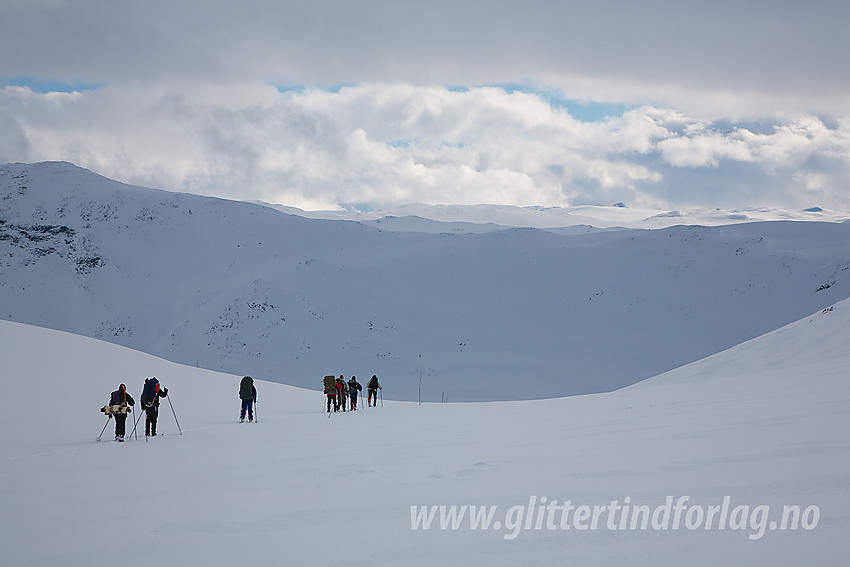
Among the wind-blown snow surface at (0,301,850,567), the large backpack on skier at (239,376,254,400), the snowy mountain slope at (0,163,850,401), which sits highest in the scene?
the snowy mountain slope at (0,163,850,401)

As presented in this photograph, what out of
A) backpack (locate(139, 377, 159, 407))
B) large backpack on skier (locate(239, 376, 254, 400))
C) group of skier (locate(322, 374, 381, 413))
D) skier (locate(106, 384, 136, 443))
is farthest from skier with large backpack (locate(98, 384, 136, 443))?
group of skier (locate(322, 374, 381, 413))

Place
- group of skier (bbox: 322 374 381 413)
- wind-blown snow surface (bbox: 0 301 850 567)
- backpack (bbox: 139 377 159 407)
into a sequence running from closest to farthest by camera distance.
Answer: wind-blown snow surface (bbox: 0 301 850 567) → backpack (bbox: 139 377 159 407) → group of skier (bbox: 322 374 381 413)

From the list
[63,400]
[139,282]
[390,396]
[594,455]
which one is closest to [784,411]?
[594,455]

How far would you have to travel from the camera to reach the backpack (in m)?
14.0

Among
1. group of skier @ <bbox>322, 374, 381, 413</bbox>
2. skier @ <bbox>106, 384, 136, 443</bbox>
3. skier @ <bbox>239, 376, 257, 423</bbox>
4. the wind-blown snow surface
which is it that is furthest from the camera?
group of skier @ <bbox>322, 374, 381, 413</bbox>

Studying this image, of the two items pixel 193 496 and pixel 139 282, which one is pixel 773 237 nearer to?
pixel 139 282

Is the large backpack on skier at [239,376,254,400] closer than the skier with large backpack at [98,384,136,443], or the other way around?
the skier with large backpack at [98,384,136,443]

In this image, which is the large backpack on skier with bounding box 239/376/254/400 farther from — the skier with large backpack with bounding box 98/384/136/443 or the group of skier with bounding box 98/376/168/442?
the skier with large backpack with bounding box 98/384/136/443

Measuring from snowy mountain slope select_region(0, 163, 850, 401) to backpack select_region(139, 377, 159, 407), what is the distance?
84.3 ft

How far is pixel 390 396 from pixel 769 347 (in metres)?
23.9

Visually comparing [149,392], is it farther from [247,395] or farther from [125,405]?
[247,395]

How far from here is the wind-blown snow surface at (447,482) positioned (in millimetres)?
5035

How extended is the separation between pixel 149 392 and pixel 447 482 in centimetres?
948

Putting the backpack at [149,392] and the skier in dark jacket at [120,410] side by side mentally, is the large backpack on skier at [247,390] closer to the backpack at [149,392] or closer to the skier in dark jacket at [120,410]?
the backpack at [149,392]
